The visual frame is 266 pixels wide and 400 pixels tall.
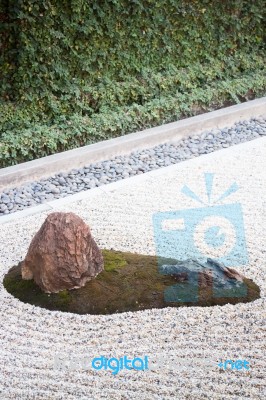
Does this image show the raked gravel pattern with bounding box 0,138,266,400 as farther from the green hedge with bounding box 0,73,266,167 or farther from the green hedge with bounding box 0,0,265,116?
the green hedge with bounding box 0,0,265,116

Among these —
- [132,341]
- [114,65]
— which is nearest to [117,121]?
[114,65]

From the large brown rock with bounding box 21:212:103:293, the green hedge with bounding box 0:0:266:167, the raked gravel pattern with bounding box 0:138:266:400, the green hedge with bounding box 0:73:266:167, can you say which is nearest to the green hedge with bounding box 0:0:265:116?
the green hedge with bounding box 0:0:266:167

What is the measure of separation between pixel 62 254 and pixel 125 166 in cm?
266

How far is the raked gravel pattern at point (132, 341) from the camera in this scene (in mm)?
3824

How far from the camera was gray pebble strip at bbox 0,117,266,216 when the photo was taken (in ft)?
21.4

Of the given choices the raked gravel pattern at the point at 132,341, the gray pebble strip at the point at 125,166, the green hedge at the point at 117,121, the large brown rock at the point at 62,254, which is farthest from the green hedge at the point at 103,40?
the large brown rock at the point at 62,254

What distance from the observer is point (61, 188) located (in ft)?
21.9

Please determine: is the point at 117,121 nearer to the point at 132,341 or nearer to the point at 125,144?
the point at 125,144

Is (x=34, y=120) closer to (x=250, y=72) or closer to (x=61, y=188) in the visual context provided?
(x=61, y=188)

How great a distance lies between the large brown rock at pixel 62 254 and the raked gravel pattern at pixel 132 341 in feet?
0.77

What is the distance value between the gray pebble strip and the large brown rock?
1.67m

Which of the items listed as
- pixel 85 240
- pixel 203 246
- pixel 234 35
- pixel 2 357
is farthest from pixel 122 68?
pixel 2 357

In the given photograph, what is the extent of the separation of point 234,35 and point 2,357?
20.1 feet

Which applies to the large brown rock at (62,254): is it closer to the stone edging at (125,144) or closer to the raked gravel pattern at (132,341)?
the raked gravel pattern at (132,341)
